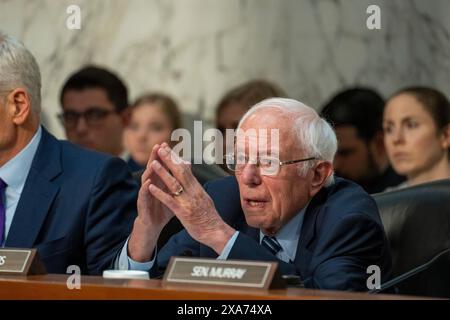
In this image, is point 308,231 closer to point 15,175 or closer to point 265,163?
point 265,163

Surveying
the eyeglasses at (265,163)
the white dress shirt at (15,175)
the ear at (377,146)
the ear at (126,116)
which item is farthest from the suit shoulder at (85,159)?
the ear at (126,116)

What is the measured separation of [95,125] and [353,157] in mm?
1472

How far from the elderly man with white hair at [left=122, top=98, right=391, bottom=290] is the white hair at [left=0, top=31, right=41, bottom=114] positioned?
0.68 meters

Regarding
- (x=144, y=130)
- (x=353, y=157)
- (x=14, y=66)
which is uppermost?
(x=14, y=66)

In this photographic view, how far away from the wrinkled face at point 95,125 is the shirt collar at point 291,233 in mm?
3167

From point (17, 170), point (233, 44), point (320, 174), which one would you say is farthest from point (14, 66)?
point (233, 44)

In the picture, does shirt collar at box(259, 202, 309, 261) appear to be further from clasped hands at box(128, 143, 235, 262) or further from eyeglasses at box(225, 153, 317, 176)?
clasped hands at box(128, 143, 235, 262)

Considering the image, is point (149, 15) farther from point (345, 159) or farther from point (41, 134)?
point (41, 134)

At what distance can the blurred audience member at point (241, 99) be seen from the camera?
6.55 meters

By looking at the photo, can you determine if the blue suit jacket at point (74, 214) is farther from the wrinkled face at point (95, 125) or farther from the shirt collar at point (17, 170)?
the wrinkled face at point (95, 125)

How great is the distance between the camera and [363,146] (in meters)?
6.38

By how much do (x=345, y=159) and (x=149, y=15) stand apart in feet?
5.72

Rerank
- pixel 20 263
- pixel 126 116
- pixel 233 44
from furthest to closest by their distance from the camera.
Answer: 1. pixel 233 44
2. pixel 126 116
3. pixel 20 263
